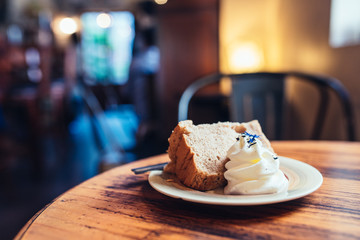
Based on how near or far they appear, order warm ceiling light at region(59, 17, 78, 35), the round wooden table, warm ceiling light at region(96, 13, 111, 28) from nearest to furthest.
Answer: the round wooden table, warm ceiling light at region(59, 17, 78, 35), warm ceiling light at region(96, 13, 111, 28)

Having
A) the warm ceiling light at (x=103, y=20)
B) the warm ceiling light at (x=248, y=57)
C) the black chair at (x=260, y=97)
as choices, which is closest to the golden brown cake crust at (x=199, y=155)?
the black chair at (x=260, y=97)

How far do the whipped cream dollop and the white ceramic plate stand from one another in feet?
0.07

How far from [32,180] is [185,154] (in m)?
2.85

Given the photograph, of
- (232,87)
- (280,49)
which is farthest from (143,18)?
(232,87)

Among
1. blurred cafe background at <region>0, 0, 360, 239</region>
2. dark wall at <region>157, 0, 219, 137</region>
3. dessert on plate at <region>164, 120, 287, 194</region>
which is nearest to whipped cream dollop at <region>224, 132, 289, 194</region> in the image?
dessert on plate at <region>164, 120, 287, 194</region>

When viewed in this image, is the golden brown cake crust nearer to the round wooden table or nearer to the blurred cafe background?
the round wooden table

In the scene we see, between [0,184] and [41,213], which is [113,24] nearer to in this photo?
[0,184]

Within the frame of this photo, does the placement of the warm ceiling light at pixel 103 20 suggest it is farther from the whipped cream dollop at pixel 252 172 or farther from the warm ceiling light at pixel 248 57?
the whipped cream dollop at pixel 252 172

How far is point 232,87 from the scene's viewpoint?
5.72 feet

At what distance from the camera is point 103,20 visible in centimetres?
805

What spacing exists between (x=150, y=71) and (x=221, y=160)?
A: 390cm

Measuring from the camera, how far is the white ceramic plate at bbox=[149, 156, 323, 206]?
18.7 inches

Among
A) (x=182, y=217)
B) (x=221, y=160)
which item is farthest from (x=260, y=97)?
(x=182, y=217)

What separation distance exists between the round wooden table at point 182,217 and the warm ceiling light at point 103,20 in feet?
26.7
